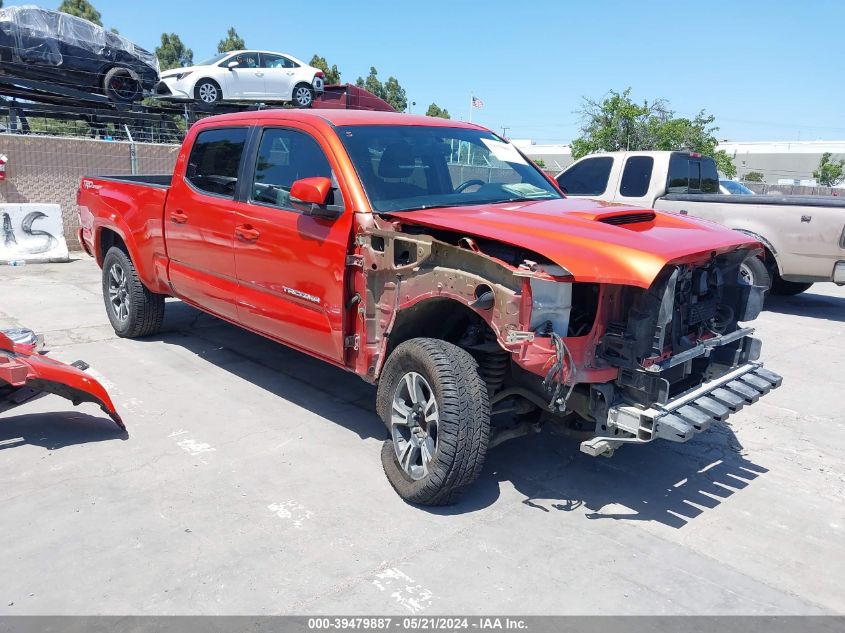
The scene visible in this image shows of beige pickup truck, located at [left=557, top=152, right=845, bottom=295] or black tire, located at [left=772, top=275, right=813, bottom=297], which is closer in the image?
beige pickup truck, located at [left=557, top=152, right=845, bottom=295]

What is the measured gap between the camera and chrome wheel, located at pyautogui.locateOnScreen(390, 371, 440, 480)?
3666 millimetres

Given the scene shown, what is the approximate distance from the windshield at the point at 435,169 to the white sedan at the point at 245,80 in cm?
1265

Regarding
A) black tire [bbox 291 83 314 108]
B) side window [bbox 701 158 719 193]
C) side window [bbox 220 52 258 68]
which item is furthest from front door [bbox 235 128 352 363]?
black tire [bbox 291 83 314 108]

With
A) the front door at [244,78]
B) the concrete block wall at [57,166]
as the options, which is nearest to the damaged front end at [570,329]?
the concrete block wall at [57,166]

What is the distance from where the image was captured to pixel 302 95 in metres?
19.2

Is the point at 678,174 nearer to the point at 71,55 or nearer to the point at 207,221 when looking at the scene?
the point at 207,221

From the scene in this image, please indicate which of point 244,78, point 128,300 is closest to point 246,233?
point 128,300

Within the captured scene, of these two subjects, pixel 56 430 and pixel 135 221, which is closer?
pixel 56 430

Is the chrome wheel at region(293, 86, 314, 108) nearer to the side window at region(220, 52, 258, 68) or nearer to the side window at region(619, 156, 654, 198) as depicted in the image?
the side window at region(220, 52, 258, 68)

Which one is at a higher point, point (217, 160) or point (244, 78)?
point (244, 78)

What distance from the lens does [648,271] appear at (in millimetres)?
3172

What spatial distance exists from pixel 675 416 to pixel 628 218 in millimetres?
1208

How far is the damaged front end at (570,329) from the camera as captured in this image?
10.9 feet

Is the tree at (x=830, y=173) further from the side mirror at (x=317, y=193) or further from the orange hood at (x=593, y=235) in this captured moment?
the side mirror at (x=317, y=193)
